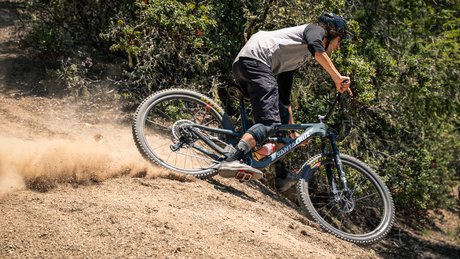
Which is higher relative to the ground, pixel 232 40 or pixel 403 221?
pixel 232 40

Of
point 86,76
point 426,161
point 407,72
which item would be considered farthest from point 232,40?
point 426,161

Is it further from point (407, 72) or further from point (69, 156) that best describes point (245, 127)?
point (407, 72)

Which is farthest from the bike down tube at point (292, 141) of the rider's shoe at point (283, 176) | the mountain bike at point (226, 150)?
the rider's shoe at point (283, 176)

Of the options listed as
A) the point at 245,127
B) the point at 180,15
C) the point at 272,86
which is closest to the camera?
the point at 272,86

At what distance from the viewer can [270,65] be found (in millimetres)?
5973

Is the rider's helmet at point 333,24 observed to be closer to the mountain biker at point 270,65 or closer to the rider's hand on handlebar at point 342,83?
the mountain biker at point 270,65

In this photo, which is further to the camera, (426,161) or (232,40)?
(426,161)

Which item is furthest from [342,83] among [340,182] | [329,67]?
[340,182]

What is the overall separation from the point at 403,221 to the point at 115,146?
7.24 m

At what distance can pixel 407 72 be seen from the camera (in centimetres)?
904

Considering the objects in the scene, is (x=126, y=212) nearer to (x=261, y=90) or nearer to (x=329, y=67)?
(x=261, y=90)

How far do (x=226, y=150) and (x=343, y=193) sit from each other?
1.49 meters

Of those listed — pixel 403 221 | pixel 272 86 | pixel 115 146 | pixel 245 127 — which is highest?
pixel 272 86

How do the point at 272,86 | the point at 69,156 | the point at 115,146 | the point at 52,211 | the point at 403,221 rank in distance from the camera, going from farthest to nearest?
the point at 403,221
the point at 115,146
the point at 272,86
the point at 69,156
the point at 52,211
